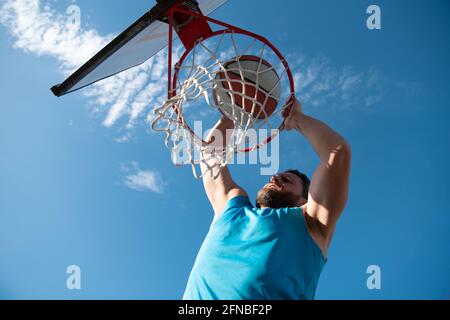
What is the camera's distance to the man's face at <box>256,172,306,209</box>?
2070mm

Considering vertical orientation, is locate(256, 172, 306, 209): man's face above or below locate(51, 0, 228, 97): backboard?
below

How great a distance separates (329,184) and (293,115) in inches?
26.6

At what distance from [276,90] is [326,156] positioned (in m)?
0.82

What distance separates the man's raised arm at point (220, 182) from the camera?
220 centimetres

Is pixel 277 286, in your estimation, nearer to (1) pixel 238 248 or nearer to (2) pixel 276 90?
(1) pixel 238 248

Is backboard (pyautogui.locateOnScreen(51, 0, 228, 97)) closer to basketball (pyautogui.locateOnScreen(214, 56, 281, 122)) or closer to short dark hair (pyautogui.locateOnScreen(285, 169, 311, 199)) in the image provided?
basketball (pyautogui.locateOnScreen(214, 56, 281, 122))

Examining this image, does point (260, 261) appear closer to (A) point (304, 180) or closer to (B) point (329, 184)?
(B) point (329, 184)

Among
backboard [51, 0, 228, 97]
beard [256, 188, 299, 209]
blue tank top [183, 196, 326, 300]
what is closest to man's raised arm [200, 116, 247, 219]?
beard [256, 188, 299, 209]

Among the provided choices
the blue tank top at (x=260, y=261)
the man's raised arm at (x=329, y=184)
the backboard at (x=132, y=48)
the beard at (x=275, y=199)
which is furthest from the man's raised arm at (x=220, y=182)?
the backboard at (x=132, y=48)

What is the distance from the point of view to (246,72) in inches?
95.3

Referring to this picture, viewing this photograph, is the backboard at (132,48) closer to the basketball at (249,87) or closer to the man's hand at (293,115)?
the basketball at (249,87)

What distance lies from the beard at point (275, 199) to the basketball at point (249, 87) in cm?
52

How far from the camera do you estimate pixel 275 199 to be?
2070 millimetres

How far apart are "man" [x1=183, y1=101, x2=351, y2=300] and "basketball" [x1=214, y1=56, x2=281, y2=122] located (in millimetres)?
493
